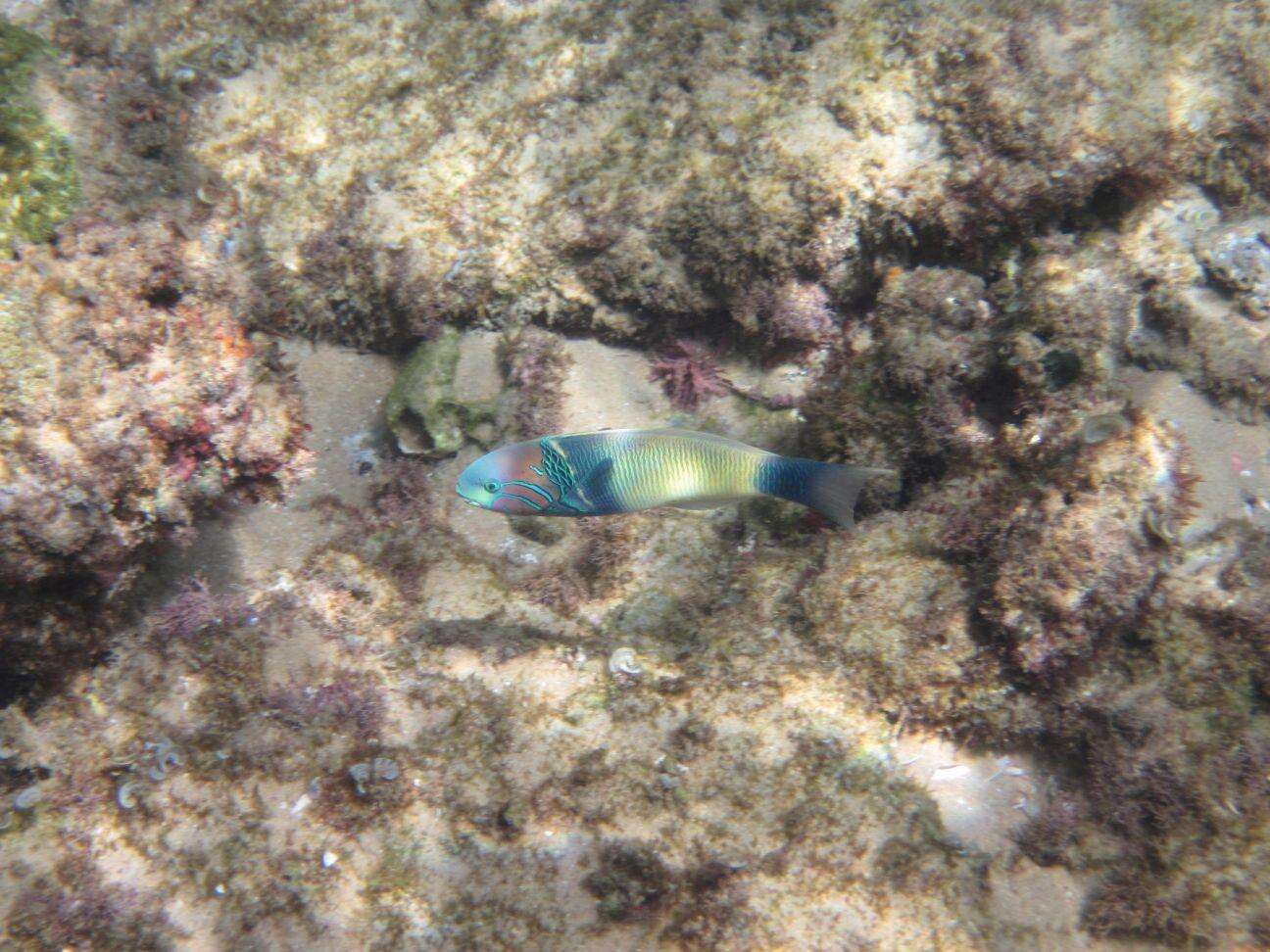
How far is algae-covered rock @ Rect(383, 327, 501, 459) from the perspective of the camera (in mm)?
4578

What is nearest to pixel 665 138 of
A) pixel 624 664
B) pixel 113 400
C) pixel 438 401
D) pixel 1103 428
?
pixel 438 401

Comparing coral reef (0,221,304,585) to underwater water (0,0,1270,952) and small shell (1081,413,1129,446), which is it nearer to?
underwater water (0,0,1270,952)

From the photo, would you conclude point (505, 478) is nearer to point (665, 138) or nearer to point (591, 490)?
point (591, 490)

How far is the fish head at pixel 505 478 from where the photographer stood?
2695 millimetres

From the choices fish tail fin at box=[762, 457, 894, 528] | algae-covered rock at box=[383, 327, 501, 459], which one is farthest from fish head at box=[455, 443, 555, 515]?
algae-covered rock at box=[383, 327, 501, 459]

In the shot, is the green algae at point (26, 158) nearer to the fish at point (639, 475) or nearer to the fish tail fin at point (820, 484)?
the fish at point (639, 475)

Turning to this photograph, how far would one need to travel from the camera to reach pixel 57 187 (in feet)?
12.0

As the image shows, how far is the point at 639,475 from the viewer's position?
2.81 metres

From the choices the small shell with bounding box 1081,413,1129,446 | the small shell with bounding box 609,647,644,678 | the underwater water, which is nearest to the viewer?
the underwater water

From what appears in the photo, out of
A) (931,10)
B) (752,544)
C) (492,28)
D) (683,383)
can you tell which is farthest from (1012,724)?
(492,28)

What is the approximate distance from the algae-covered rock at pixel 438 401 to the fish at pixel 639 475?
1902 millimetres

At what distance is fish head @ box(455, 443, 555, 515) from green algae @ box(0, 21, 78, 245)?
2601 mm

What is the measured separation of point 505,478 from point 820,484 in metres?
1.33

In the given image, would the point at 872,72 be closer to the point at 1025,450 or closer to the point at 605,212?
the point at 605,212
